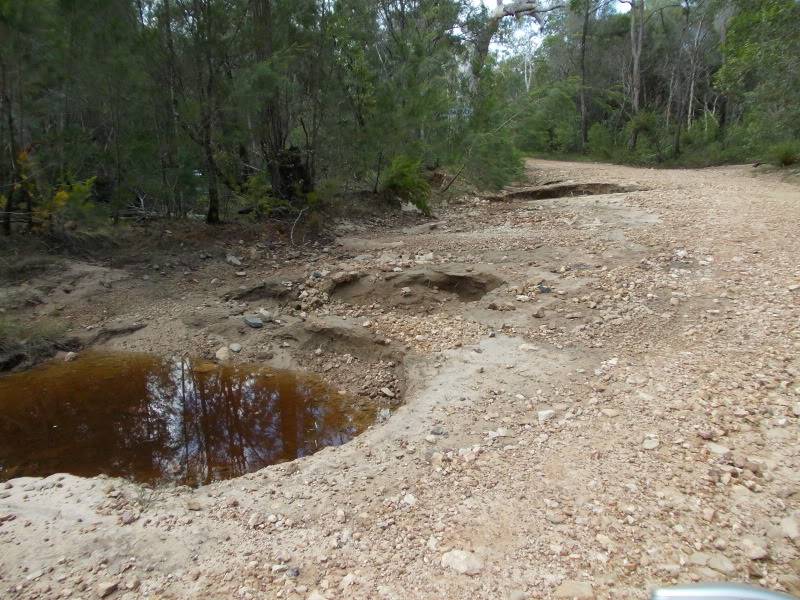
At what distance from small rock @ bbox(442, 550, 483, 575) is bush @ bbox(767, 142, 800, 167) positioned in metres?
13.9

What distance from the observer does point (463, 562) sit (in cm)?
241

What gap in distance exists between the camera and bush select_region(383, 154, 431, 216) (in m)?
10.0

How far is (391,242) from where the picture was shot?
812 centimetres

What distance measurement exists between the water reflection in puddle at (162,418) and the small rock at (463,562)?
1773mm

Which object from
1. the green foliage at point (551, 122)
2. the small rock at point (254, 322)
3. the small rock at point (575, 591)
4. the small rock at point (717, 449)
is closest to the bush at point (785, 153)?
the green foliage at point (551, 122)

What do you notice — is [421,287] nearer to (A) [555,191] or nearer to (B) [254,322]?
(B) [254,322]

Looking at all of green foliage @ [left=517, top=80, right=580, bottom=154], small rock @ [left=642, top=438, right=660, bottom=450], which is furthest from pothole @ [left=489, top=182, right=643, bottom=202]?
small rock @ [left=642, top=438, right=660, bottom=450]

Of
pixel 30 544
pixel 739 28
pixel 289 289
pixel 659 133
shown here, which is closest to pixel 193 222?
pixel 289 289

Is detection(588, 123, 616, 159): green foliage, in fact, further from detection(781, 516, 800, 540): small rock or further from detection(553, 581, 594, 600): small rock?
detection(553, 581, 594, 600): small rock

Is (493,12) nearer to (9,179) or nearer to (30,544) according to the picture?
(9,179)

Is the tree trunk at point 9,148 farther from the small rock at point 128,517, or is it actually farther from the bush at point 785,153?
the bush at point 785,153

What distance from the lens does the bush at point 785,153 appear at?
486 inches

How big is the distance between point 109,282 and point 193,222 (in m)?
2.09

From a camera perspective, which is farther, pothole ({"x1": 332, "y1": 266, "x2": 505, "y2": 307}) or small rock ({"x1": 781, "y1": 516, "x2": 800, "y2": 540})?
pothole ({"x1": 332, "y1": 266, "x2": 505, "y2": 307})
